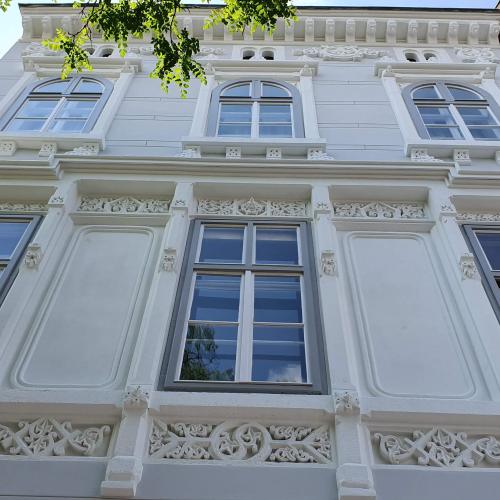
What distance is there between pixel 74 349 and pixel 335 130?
19.9ft

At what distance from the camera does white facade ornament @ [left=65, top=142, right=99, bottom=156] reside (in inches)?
354

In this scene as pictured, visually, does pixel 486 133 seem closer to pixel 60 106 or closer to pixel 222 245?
pixel 222 245

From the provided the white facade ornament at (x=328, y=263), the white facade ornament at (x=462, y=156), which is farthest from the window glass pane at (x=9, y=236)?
the white facade ornament at (x=462, y=156)

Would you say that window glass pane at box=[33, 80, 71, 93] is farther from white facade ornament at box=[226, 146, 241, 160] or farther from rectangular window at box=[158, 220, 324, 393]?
rectangular window at box=[158, 220, 324, 393]

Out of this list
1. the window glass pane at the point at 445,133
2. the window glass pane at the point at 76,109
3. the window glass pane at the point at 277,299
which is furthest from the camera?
the window glass pane at the point at 76,109

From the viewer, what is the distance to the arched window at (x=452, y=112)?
33.0ft

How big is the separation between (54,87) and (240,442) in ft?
30.0

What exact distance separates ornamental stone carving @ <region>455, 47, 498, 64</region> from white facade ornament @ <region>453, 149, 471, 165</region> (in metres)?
4.54

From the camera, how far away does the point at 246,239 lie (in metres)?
7.63

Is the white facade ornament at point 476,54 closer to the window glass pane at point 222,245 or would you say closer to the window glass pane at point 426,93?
the window glass pane at point 426,93

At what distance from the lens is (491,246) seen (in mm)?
7543

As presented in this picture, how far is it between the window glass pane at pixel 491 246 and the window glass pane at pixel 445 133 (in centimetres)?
285

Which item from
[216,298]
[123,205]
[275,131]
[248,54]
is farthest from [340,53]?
[216,298]

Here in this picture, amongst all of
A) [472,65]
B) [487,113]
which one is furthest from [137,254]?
[472,65]
